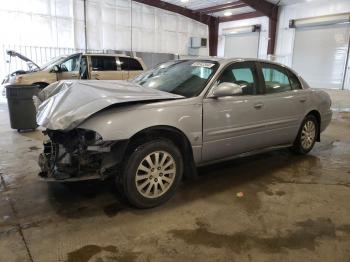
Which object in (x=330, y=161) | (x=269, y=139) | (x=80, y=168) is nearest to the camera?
(x=80, y=168)

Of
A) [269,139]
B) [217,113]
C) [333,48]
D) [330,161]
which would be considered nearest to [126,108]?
[217,113]

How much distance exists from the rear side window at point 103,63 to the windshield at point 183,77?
18.9 feet

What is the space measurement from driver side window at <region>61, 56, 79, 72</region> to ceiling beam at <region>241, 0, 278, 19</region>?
28.6 ft

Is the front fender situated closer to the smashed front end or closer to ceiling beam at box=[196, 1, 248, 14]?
the smashed front end

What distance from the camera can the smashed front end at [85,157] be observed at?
8.59ft

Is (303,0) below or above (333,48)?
above

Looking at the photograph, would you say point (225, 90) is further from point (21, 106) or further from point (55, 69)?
point (55, 69)

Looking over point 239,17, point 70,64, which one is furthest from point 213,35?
point 70,64

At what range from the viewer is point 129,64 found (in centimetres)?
972

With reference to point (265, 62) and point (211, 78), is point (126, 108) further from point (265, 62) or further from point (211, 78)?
point (265, 62)

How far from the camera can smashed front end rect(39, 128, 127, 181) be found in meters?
2.62

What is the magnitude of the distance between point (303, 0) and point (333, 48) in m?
2.73

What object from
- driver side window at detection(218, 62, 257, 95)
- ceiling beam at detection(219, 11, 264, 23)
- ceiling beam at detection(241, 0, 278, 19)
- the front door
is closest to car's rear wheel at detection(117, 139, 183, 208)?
the front door

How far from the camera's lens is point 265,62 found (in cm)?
398
